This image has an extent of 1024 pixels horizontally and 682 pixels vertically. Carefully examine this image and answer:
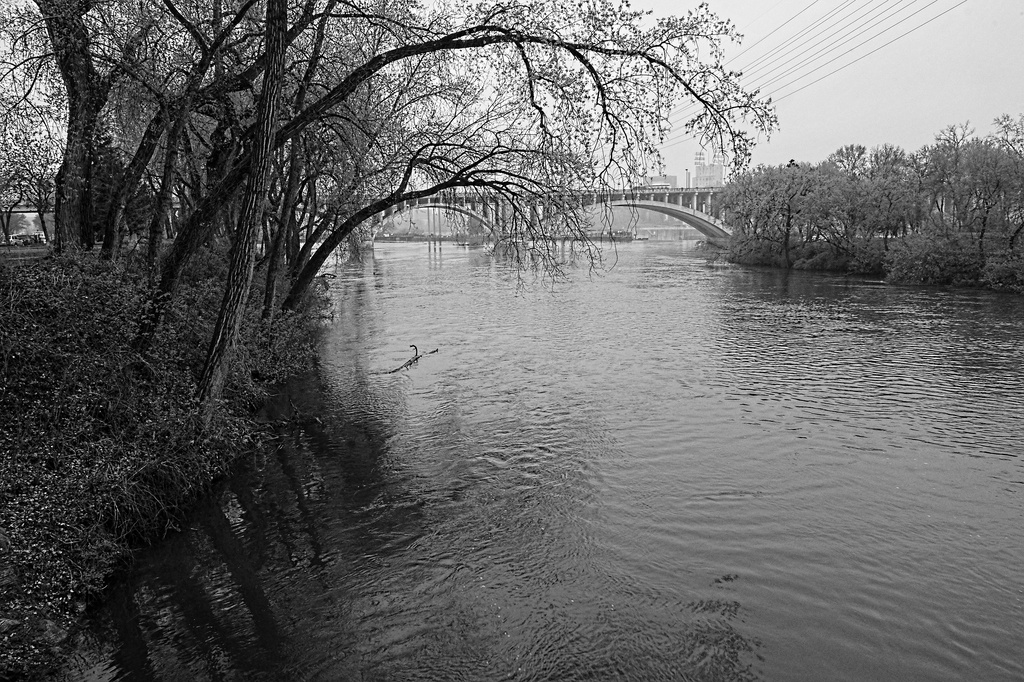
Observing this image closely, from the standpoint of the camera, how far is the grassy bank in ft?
22.0

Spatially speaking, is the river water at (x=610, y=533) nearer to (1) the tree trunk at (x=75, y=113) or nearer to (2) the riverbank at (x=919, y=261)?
(1) the tree trunk at (x=75, y=113)

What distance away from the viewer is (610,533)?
29.5ft

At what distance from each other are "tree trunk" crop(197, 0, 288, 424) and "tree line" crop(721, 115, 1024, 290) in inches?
961

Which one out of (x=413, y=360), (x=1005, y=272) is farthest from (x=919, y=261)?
(x=413, y=360)

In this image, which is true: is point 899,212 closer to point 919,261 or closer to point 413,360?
point 919,261

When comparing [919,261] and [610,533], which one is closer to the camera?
[610,533]

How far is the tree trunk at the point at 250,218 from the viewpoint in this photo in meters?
9.59

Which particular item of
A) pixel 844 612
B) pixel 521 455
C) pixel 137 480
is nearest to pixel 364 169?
pixel 521 455

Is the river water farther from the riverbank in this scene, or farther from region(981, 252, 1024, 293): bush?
the riverbank

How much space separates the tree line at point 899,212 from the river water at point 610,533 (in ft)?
60.1

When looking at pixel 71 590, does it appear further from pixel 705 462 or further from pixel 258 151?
pixel 705 462

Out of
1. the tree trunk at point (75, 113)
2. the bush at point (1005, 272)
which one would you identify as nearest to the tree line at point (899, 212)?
the bush at point (1005, 272)

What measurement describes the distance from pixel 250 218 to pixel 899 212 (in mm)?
41323

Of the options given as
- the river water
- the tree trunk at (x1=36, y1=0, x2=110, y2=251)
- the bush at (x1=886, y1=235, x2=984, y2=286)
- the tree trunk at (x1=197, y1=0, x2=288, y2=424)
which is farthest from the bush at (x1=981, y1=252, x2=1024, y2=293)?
the tree trunk at (x1=36, y1=0, x2=110, y2=251)
